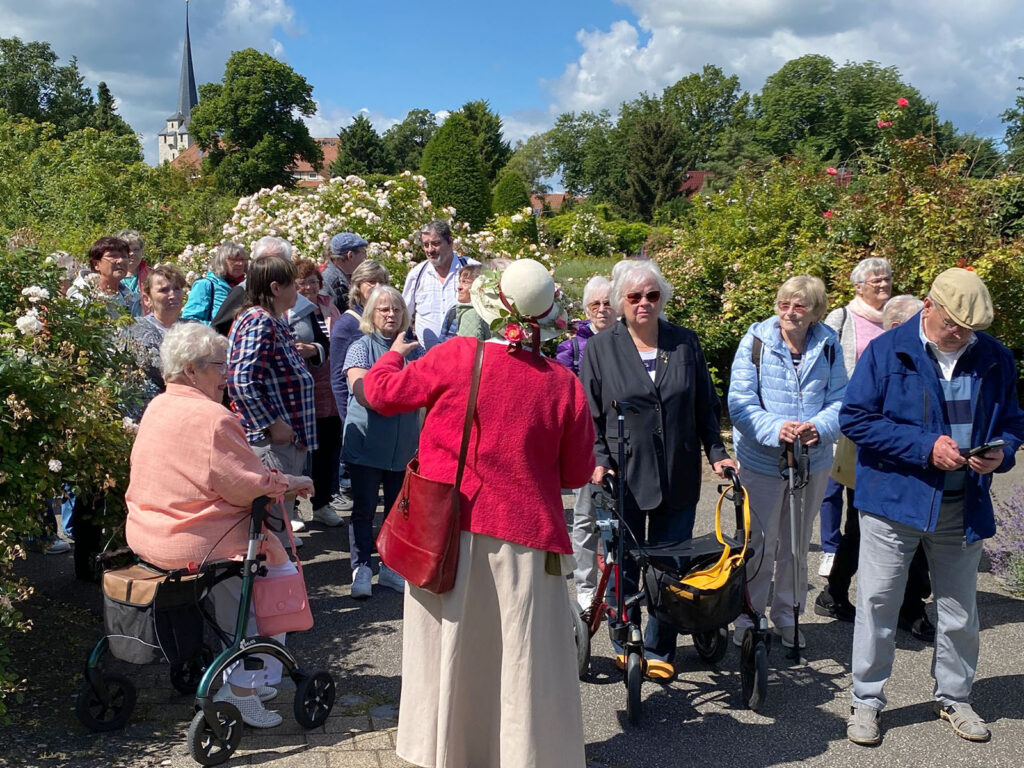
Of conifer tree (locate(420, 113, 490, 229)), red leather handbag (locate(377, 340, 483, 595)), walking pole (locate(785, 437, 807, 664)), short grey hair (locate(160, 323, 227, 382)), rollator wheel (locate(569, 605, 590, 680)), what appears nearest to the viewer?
red leather handbag (locate(377, 340, 483, 595))

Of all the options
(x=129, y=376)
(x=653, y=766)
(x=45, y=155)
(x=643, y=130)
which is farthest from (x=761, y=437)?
(x=643, y=130)

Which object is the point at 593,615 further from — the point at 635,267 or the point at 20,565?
the point at 20,565

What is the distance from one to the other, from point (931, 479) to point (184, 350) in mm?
3305

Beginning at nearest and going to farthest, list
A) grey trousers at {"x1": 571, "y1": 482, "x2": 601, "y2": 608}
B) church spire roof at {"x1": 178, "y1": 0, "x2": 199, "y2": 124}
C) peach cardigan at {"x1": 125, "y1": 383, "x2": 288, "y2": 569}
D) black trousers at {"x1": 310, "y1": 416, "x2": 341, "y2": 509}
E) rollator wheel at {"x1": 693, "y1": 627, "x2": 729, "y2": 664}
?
peach cardigan at {"x1": 125, "y1": 383, "x2": 288, "y2": 569} < rollator wheel at {"x1": 693, "y1": 627, "x2": 729, "y2": 664} < grey trousers at {"x1": 571, "y1": 482, "x2": 601, "y2": 608} < black trousers at {"x1": 310, "y1": 416, "x2": 341, "y2": 509} < church spire roof at {"x1": 178, "y1": 0, "x2": 199, "y2": 124}

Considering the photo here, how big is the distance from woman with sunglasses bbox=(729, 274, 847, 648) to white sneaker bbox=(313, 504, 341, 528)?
3.43m

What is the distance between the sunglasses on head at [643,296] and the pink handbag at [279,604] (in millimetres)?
2072

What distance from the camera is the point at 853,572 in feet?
18.2

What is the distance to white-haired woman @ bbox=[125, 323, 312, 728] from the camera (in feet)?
12.3

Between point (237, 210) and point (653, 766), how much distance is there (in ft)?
37.9

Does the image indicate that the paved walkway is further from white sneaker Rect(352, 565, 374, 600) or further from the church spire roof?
the church spire roof

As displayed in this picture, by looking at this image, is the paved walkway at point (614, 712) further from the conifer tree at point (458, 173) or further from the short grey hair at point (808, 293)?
the conifer tree at point (458, 173)

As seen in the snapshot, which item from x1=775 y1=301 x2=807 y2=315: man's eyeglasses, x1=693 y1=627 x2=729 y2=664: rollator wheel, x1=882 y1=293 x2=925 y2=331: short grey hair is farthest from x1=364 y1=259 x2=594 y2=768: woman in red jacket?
x1=882 y1=293 x2=925 y2=331: short grey hair

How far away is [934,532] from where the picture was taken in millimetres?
4062

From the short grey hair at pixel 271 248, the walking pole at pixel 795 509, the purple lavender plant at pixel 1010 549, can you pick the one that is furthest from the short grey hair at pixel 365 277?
the purple lavender plant at pixel 1010 549
